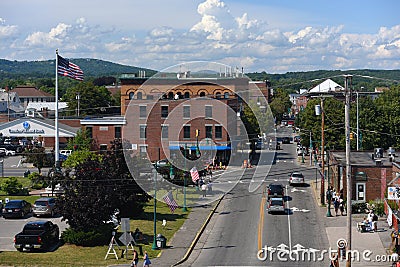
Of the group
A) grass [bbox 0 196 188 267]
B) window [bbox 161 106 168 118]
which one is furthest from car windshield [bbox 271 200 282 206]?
window [bbox 161 106 168 118]

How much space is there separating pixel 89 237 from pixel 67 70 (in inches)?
1100

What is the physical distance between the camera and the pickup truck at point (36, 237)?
29.6 metres

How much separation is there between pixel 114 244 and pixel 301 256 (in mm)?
9683

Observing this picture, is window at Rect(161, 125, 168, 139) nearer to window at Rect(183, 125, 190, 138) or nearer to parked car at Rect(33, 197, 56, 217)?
window at Rect(183, 125, 190, 138)

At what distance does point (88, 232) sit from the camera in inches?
1230

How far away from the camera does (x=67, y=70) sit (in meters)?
55.7

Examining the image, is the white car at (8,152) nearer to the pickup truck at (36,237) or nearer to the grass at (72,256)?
the grass at (72,256)

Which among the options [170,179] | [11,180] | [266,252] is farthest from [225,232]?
[11,180]

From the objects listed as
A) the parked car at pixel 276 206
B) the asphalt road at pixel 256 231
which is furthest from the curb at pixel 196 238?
the parked car at pixel 276 206

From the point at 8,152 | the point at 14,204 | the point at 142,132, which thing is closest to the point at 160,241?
the point at 14,204

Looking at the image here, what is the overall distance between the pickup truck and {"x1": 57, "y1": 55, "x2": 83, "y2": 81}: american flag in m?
25.9

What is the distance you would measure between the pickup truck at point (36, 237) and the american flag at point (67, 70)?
2588 centimetres

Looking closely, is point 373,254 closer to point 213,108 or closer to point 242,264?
point 242,264

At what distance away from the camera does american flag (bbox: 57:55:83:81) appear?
55.2m
